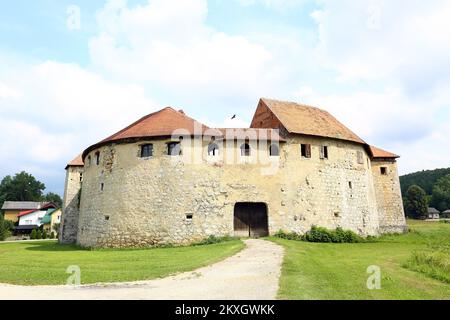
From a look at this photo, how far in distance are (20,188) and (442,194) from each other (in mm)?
116470

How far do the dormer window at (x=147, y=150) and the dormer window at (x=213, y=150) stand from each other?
149 inches

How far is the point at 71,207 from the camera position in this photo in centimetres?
3016

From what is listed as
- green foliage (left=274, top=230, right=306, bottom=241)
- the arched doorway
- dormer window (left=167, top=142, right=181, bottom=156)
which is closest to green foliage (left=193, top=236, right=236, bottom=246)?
the arched doorway

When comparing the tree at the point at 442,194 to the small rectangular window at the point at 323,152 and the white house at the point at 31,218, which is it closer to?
the small rectangular window at the point at 323,152

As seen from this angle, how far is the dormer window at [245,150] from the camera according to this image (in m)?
20.3

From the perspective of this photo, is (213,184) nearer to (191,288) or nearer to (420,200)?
(191,288)

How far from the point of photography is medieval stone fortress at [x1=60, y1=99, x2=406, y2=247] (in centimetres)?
1930

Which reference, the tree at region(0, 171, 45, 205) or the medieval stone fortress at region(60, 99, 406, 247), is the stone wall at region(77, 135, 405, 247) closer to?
the medieval stone fortress at region(60, 99, 406, 247)

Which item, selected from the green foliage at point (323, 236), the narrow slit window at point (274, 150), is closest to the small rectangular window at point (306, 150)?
the narrow slit window at point (274, 150)

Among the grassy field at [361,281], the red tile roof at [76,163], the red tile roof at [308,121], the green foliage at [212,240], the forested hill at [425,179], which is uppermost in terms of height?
the forested hill at [425,179]

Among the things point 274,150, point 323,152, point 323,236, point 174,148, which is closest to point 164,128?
point 174,148
